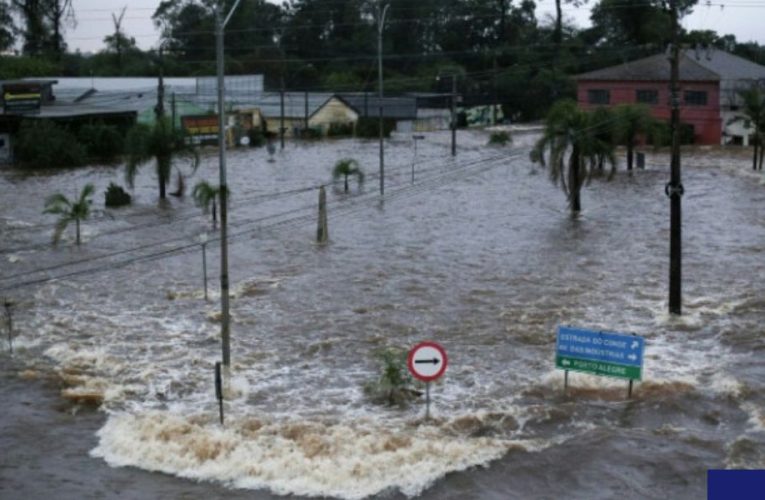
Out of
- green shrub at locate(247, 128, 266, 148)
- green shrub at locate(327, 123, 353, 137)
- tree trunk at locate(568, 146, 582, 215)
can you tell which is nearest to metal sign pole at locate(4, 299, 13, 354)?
tree trunk at locate(568, 146, 582, 215)

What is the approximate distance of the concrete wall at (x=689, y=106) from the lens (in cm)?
5997

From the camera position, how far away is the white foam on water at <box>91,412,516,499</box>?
1468 cm

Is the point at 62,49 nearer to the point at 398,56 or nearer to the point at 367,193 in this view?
the point at 398,56

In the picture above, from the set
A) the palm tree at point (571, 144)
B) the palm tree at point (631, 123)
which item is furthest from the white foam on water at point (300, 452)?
the palm tree at point (631, 123)

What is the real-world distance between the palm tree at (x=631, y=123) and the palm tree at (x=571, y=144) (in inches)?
322

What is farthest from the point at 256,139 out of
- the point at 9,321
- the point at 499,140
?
the point at 9,321

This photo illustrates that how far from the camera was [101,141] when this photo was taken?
184 feet

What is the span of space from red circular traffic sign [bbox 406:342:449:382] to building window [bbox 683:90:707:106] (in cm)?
4834

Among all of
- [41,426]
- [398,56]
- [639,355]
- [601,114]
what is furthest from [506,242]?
[398,56]

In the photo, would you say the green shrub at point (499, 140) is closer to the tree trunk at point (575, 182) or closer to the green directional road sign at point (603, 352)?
the tree trunk at point (575, 182)

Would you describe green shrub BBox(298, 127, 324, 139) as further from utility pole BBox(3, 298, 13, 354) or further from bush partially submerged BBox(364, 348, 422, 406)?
bush partially submerged BBox(364, 348, 422, 406)

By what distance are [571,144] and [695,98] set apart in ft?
83.9

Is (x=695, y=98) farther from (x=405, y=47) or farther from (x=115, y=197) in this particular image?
(x=405, y=47)

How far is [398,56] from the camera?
315 ft
